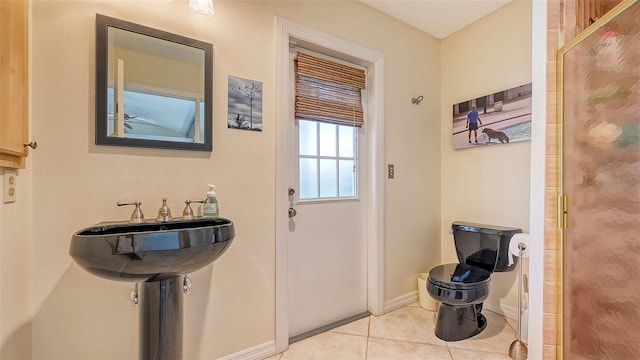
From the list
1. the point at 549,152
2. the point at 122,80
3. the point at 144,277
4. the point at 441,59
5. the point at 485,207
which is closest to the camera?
the point at 144,277

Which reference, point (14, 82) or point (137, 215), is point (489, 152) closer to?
point (137, 215)

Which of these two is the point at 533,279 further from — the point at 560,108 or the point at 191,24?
the point at 191,24

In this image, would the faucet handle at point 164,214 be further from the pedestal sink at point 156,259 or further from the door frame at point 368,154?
the door frame at point 368,154

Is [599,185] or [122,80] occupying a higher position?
[122,80]

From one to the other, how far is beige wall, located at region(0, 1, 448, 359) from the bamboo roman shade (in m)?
0.24

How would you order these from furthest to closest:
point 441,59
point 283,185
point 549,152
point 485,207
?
point 441,59, point 485,207, point 283,185, point 549,152

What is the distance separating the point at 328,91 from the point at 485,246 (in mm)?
1599

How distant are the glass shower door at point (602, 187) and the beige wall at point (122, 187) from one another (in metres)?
1.34

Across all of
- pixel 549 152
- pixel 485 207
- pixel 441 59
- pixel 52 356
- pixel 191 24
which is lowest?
pixel 52 356

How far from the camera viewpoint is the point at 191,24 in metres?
1.45

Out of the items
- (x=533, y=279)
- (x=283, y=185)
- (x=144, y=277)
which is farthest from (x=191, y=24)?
(x=533, y=279)

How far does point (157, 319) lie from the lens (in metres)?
1.15

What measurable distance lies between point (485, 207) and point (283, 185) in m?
1.67

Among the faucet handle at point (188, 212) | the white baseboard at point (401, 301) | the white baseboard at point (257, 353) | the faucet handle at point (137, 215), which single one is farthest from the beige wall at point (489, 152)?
the faucet handle at point (137, 215)
